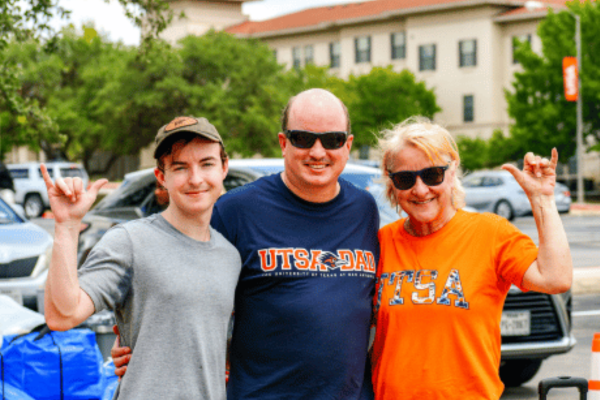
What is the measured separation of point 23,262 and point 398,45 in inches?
1810

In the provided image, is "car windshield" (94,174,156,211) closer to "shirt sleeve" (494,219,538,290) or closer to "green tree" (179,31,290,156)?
"shirt sleeve" (494,219,538,290)

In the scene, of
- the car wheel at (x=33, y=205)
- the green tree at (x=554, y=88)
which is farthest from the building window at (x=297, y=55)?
the car wheel at (x=33, y=205)

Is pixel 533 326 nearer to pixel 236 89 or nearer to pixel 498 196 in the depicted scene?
pixel 498 196

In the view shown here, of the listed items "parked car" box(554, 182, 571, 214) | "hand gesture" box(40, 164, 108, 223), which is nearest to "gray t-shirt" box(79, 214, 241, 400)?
"hand gesture" box(40, 164, 108, 223)

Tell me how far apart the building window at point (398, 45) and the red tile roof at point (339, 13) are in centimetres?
176

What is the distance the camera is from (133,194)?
784 cm

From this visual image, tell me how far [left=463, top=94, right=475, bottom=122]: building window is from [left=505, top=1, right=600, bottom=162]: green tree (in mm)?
12676

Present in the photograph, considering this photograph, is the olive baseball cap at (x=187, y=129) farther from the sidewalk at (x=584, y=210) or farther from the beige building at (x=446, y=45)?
the beige building at (x=446, y=45)

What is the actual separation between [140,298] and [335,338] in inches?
30.4

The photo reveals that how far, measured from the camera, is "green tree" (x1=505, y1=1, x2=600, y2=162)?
33.7 metres

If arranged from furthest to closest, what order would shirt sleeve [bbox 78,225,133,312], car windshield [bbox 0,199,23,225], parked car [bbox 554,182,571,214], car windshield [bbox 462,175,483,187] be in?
1. parked car [bbox 554,182,571,214]
2. car windshield [bbox 462,175,483,187]
3. car windshield [bbox 0,199,23,225]
4. shirt sleeve [bbox 78,225,133,312]

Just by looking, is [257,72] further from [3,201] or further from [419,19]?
[3,201]

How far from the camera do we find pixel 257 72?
4181cm

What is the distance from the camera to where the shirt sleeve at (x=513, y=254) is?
273 centimetres
